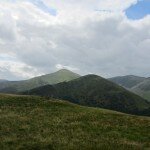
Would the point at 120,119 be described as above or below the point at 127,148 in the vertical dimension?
above

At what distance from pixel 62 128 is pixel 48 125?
2.28 m

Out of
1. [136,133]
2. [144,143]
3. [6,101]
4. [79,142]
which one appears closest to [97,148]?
[79,142]

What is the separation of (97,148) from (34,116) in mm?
18743

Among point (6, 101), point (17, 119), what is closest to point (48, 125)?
point (17, 119)

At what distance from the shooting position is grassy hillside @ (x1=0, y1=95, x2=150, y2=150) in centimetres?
2977

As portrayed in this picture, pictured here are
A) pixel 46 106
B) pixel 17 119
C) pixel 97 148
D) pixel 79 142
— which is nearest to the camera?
pixel 97 148

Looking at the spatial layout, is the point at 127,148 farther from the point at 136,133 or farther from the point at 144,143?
the point at 136,133

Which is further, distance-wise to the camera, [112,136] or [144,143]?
[112,136]

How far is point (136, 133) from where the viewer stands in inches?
1463

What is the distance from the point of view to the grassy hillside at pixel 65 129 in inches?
1172

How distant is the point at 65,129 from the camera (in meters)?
37.1

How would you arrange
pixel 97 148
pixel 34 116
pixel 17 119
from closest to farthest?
1. pixel 97 148
2. pixel 17 119
3. pixel 34 116

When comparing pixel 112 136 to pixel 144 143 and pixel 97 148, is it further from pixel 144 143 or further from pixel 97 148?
pixel 97 148

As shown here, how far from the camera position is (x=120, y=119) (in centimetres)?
4641
